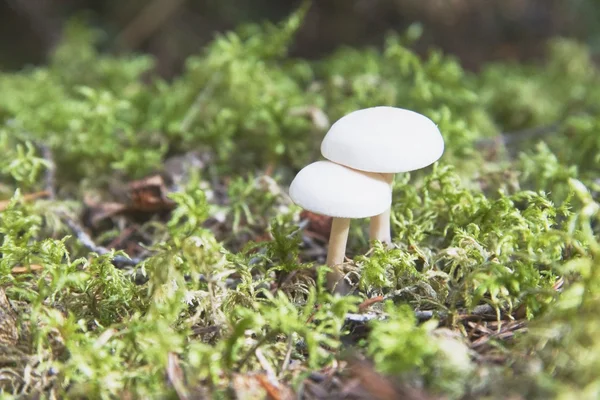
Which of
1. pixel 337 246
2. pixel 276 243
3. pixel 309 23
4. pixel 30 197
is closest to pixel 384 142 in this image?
pixel 337 246

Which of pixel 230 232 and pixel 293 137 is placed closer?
pixel 230 232

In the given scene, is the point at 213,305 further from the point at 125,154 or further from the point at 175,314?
the point at 125,154

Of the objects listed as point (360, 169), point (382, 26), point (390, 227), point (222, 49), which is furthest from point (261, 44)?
point (382, 26)

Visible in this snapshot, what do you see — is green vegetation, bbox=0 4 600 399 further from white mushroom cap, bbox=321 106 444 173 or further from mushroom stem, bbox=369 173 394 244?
white mushroom cap, bbox=321 106 444 173

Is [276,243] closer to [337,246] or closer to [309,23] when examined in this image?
[337,246]

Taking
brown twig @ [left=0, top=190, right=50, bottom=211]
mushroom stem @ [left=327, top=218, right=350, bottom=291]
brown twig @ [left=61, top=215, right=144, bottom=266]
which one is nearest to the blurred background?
brown twig @ [left=0, top=190, right=50, bottom=211]

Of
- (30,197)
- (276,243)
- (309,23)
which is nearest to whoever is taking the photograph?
(276,243)
